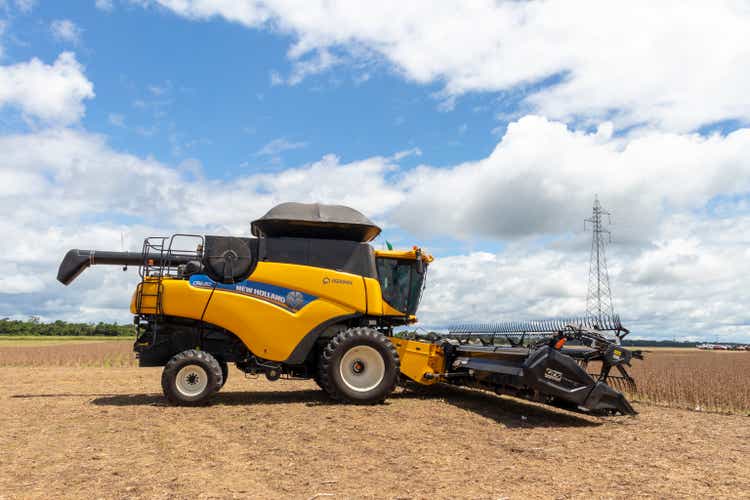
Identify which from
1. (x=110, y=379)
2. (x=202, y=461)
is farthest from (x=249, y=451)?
(x=110, y=379)

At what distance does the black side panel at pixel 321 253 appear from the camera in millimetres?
9586

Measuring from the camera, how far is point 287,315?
9359 mm

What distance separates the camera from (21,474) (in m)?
5.14

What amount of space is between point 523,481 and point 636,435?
2.87m

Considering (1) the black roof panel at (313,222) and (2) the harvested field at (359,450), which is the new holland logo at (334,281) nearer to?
(1) the black roof panel at (313,222)

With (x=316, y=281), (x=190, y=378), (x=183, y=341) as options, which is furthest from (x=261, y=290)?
(x=190, y=378)

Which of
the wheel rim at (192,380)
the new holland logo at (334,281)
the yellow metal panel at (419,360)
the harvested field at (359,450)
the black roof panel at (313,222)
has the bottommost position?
the harvested field at (359,450)

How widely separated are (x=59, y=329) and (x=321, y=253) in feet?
262

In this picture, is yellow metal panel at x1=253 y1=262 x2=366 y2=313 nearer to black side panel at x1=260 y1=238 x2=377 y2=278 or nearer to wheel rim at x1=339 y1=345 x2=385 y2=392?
black side panel at x1=260 y1=238 x2=377 y2=278

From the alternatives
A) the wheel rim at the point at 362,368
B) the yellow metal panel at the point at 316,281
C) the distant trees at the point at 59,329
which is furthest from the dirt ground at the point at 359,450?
the distant trees at the point at 59,329

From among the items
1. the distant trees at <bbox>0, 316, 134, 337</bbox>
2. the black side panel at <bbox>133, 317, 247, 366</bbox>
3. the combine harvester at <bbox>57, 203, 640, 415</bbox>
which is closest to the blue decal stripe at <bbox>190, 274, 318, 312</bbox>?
the combine harvester at <bbox>57, 203, 640, 415</bbox>

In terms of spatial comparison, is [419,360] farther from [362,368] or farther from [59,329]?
[59,329]

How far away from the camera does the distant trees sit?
73.4 meters

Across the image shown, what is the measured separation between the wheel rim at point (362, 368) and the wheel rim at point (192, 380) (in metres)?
2.15
